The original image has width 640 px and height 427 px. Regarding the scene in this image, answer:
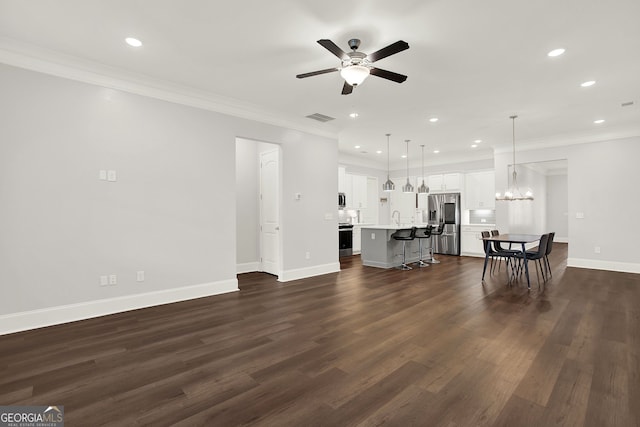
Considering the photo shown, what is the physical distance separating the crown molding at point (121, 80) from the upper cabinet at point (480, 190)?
6.34 m

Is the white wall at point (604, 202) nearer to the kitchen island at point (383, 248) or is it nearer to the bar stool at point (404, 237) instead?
the kitchen island at point (383, 248)

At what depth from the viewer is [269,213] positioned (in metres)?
6.46

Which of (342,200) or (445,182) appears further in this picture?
(445,182)

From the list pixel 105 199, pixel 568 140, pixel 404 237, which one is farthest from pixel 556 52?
pixel 105 199

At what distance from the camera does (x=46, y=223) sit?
3496mm

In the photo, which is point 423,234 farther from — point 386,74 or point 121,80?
point 121,80

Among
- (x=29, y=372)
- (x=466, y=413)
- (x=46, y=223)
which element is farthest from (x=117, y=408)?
(x=46, y=223)

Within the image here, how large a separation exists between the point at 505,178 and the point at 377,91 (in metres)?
5.31

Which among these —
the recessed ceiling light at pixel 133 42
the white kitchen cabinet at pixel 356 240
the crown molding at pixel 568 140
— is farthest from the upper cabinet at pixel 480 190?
the recessed ceiling light at pixel 133 42

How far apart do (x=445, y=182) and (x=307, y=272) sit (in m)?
5.88

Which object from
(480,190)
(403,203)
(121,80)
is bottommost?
(403,203)

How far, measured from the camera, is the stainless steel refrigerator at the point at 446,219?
9.17 m

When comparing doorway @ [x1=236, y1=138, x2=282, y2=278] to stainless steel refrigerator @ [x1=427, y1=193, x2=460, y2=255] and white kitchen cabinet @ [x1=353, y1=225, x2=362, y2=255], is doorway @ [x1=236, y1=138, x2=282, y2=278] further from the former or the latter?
stainless steel refrigerator @ [x1=427, y1=193, x2=460, y2=255]

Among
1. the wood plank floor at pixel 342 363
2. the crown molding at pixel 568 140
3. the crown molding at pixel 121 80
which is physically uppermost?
the crown molding at pixel 121 80
